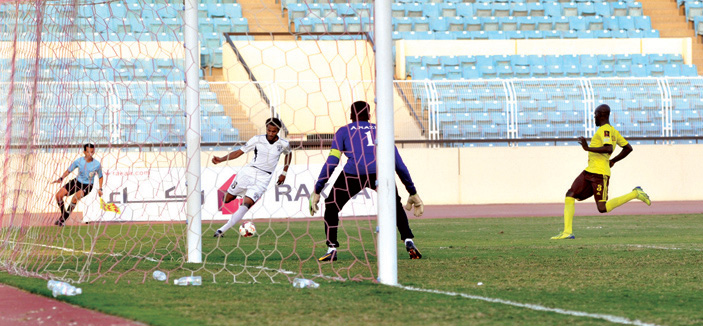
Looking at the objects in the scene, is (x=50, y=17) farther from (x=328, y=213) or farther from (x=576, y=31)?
(x=576, y=31)

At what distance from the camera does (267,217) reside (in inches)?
680

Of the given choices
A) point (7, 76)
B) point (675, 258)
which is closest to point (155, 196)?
point (7, 76)

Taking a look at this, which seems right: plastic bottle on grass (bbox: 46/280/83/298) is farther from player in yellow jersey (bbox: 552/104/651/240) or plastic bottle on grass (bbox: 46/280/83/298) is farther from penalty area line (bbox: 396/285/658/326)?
player in yellow jersey (bbox: 552/104/651/240)

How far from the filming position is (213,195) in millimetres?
17688

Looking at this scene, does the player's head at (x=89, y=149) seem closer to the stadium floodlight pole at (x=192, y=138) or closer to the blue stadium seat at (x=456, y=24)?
the stadium floodlight pole at (x=192, y=138)

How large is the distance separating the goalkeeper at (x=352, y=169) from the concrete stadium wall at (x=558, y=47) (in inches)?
640

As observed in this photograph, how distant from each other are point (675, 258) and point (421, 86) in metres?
12.1

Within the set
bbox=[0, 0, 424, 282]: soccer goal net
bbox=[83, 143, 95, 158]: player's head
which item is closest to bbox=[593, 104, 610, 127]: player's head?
bbox=[0, 0, 424, 282]: soccer goal net

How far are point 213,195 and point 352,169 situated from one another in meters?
9.37

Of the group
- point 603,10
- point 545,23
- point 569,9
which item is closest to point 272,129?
point 545,23

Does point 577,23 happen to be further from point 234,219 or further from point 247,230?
point 234,219

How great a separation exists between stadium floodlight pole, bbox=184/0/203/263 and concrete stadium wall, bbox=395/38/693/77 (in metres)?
16.1

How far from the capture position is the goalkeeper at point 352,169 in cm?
855

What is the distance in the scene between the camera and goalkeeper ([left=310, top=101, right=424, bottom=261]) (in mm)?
8547
